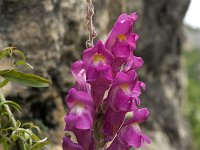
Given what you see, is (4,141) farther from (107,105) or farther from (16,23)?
(16,23)

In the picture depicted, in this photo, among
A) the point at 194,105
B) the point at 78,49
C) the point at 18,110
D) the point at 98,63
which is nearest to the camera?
the point at 98,63

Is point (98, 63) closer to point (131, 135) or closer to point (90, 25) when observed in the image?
point (90, 25)

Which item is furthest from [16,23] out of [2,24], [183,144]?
[183,144]

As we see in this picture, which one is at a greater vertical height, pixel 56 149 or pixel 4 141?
pixel 4 141

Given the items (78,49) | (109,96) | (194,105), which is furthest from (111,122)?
(194,105)

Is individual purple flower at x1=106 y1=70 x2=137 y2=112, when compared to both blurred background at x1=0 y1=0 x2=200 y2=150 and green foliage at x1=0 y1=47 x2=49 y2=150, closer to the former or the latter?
green foliage at x1=0 y1=47 x2=49 y2=150

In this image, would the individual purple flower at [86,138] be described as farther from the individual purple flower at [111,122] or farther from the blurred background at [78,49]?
the blurred background at [78,49]

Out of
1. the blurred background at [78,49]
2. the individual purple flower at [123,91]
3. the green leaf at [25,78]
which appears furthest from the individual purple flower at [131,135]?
the blurred background at [78,49]
